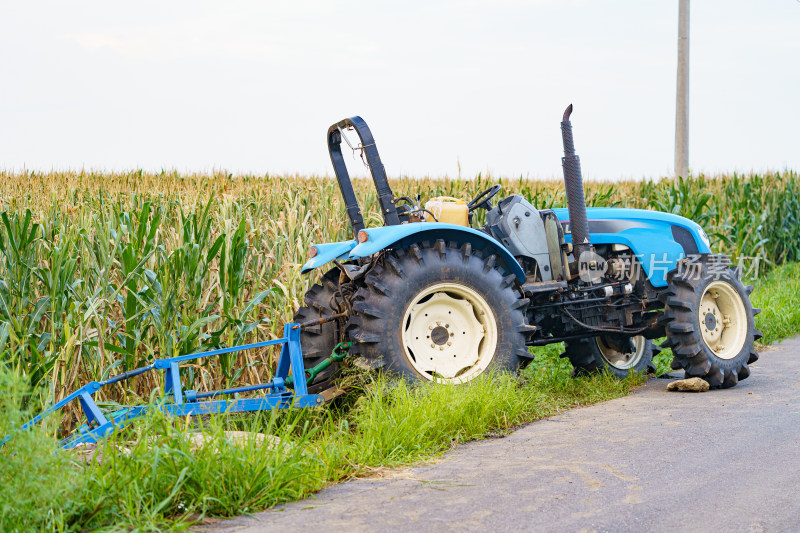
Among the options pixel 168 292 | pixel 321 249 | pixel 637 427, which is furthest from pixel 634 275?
pixel 168 292

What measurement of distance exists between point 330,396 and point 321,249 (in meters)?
1.33

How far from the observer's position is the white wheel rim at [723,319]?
7.07 m

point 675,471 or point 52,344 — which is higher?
point 52,344

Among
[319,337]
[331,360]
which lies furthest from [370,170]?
[331,360]

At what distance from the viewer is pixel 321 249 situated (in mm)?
6332

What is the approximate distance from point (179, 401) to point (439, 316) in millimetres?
1940

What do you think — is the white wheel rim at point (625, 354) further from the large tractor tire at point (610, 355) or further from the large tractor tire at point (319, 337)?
the large tractor tire at point (319, 337)

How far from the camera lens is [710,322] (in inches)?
279

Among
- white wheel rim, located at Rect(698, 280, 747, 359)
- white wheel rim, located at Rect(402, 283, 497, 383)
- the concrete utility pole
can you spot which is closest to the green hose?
white wheel rim, located at Rect(402, 283, 497, 383)

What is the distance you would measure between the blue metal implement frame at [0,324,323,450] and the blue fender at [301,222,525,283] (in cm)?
75

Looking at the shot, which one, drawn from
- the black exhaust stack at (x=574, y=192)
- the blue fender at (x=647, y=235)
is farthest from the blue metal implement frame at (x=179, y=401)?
the blue fender at (x=647, y=235)

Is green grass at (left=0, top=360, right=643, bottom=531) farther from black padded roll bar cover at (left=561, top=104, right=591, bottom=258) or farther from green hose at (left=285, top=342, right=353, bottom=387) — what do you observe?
black padded roll bar cover at (left=561, top=104, right=591, bottom=258)

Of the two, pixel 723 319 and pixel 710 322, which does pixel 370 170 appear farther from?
pixel 723 319

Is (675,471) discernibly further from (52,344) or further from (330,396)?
(52,344)
